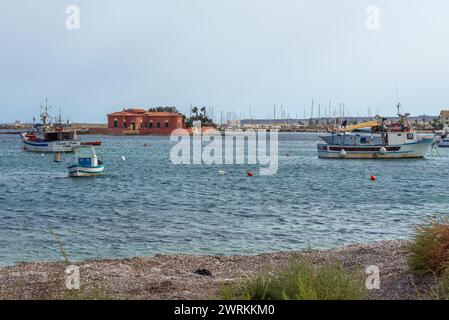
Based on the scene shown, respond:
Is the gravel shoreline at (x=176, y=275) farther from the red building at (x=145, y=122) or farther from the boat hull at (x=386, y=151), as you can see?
the red building at (x=145, y=122)

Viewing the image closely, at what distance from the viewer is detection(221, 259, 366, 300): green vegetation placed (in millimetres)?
7757

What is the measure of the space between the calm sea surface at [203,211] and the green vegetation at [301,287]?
7840 mm

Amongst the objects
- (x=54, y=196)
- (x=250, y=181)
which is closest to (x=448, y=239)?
(x=54, y=196)

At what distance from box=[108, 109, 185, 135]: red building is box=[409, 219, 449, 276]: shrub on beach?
172 meters

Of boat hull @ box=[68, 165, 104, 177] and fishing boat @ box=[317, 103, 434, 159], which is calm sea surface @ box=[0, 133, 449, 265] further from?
fishing boat @ box=[317, 103, 434, 159]

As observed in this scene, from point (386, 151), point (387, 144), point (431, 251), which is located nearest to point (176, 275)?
point (431, 251)

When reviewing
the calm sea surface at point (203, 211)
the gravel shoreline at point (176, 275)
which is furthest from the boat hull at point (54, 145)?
the gravel shoreline at point (176, 275)

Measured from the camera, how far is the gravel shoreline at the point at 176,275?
9312 mm

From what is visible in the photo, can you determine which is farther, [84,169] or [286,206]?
[84,169]

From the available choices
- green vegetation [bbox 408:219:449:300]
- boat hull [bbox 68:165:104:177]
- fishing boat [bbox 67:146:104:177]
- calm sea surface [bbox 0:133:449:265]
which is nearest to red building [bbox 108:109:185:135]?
calm sea surface [bbox 0:133:449:265]

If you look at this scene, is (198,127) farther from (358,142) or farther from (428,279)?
(428,279)

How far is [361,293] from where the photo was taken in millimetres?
8141
